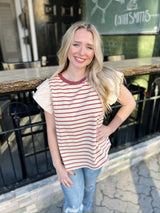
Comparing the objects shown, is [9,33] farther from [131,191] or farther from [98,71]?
[131,191]

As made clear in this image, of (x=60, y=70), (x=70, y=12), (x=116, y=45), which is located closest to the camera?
(x=60, y=70)

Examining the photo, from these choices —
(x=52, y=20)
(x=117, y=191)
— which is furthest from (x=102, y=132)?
(x=52, y=20)

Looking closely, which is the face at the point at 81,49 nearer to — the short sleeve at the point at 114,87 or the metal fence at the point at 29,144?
the short sleeve at the point at 114,87

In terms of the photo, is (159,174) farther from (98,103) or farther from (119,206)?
(98,103)

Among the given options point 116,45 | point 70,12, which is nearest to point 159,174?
point 116,45

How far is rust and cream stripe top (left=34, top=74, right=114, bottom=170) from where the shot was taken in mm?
991

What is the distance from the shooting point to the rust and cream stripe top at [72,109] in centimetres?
99

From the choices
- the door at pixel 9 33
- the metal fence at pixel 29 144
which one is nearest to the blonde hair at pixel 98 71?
the metal fence at pixel 29 144

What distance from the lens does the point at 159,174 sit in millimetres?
2105

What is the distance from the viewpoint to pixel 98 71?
3.41 ft

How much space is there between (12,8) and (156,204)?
18.4ft

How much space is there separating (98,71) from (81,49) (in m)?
0.19

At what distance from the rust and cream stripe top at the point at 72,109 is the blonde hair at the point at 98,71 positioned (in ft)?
0.16

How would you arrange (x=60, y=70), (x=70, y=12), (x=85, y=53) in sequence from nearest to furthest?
(x=85, y=53)
(x=60, y=70)
(x=70, y=12)
